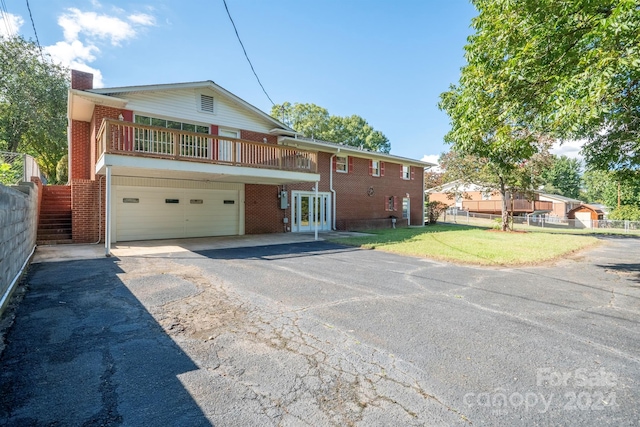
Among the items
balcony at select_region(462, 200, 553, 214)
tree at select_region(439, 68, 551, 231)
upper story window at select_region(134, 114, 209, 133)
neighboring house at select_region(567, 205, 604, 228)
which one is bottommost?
neighboring house at select_region(567, 205, 604, 228)

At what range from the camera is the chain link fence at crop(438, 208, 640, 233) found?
101 feet

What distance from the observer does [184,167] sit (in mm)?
9805

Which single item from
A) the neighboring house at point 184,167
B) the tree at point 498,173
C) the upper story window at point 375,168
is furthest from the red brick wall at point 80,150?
the tree at point 498,173

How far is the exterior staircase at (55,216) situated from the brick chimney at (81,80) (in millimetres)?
4046

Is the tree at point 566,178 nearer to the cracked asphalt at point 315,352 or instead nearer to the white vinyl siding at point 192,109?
the white vinyl siding at point 192,109

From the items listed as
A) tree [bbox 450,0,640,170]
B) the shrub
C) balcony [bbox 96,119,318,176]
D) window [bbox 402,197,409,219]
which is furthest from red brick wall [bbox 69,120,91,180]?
the shrub

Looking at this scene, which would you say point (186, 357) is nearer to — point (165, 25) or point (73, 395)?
point (73, 395)

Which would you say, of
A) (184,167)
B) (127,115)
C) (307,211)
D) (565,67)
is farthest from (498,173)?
(127,115)

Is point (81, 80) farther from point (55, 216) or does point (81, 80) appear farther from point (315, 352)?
point (315, 352)

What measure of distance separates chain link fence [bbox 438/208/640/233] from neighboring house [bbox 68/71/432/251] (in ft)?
70.9

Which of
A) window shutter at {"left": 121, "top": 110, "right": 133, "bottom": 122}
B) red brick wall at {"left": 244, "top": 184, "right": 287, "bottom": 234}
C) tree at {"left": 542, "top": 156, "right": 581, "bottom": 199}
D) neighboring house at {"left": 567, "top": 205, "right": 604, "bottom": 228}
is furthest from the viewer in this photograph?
tree at {"left": 542, "top": 156, "right": 581, "bottom": 199}

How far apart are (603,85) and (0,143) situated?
3089 cm

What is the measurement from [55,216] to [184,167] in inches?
245

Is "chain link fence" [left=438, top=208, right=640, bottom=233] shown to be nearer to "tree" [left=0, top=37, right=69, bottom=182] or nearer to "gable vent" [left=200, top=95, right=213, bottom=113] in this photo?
"gable vent" [left=200, top=95, right=213, bottom=113]
